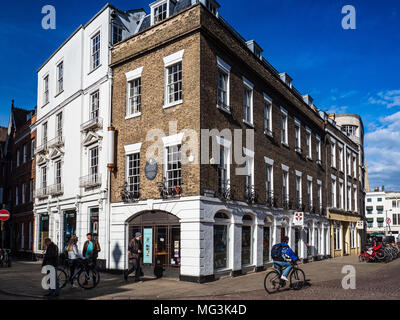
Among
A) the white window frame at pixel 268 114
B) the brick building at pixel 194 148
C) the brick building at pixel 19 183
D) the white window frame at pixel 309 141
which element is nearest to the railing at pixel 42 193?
the brick building at pixel 19 183

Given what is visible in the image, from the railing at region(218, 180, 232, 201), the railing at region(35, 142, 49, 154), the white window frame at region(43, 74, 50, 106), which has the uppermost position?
the white window frame at region(43, 74, 50, 106)

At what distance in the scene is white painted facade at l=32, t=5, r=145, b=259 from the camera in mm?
19531

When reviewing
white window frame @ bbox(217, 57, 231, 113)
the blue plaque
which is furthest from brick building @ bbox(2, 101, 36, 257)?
white window frame @ bbox(217, 57, 231, 113)

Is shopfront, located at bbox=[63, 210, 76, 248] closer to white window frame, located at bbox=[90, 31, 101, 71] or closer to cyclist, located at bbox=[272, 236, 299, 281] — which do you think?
white window frame, located at bbox=[90, 31, 101, 71]

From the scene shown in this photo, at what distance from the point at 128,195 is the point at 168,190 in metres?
2.52

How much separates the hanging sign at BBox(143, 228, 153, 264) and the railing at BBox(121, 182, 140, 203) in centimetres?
144

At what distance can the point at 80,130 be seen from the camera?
21.4m

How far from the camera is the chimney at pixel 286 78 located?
25941 mm

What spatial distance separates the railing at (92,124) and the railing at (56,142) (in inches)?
127

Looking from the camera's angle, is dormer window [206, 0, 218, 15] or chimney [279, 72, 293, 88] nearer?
dormer window [206, 0, 218, 15]

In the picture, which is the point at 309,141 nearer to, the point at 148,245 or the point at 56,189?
the point at 148,245

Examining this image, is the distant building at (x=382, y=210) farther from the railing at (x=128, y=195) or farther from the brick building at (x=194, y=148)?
the railing at (x=128, y=195)

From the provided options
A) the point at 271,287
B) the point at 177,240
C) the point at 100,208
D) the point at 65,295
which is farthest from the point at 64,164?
the point at 271,287

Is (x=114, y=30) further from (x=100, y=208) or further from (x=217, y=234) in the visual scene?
(x=217, y=234)
